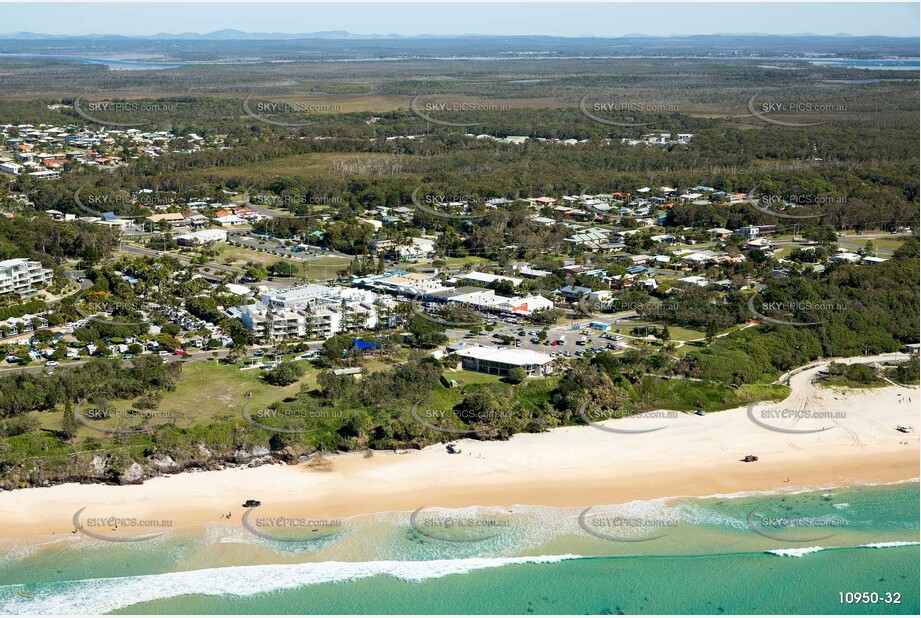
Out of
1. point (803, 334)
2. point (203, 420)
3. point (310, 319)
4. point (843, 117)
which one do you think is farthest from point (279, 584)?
point (843, 117)

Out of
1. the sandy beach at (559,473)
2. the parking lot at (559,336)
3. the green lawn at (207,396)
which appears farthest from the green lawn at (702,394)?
the green lawn at (207,396)

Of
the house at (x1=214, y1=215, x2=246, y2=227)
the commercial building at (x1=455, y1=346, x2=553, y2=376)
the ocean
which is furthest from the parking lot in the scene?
the house at (x1=214, y1=215, x2=246, y2=227)

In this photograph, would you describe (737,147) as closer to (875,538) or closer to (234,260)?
(234,260)

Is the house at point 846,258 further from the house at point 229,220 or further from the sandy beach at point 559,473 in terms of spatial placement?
the house at point 229,220

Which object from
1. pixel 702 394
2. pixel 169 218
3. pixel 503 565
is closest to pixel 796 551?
pixel 503 565

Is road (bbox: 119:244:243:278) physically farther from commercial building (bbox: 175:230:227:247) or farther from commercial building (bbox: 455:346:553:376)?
commercial building (bbox: 455:346:553:376)

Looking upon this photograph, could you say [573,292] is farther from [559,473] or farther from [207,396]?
[207,396]
